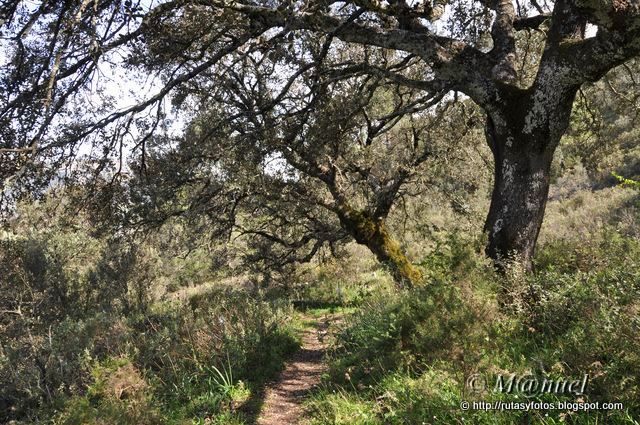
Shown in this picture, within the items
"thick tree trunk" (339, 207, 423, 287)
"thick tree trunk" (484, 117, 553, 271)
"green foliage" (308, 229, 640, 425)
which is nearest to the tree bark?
"thick tree trunk" (484, 117, 553, 271)

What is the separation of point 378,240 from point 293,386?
159 inches

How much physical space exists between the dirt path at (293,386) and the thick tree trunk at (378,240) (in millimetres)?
2201

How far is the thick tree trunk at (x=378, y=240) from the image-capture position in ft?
28.9

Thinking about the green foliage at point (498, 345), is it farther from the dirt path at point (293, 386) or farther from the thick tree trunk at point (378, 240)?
the thick tree trunk at point (378, 240)

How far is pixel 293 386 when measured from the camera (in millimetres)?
6418

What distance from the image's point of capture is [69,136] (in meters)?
5.75

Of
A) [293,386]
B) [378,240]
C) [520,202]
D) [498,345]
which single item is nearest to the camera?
[498,345]

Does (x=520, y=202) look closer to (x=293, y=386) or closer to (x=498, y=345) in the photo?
(x=498, y=345)

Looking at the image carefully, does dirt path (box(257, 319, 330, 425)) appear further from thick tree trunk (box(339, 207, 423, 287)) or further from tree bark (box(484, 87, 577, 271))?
tree bark (box(484, 87, 577, 271))

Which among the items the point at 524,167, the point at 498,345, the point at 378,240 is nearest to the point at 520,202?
the point at 524,167

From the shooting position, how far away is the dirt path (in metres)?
5.41

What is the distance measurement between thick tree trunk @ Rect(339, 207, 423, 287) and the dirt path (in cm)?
220

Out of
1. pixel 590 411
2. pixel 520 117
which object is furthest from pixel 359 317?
pixel 590 411

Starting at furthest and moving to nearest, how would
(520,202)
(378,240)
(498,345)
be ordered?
(378,240), (520,202), (498,345)
